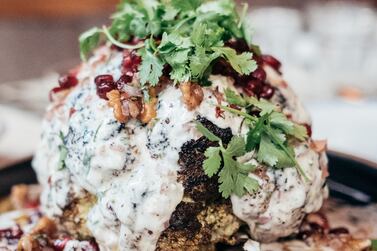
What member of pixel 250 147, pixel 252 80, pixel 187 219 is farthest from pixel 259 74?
pixel 187 219

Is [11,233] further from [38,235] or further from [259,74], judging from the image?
[259,74]

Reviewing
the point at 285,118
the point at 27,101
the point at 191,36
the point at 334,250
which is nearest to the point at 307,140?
the point at 285,118

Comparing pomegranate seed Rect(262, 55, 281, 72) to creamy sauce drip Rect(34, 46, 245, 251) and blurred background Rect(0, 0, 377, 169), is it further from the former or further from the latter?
blurred background Rect(0, 0, 377, 169)

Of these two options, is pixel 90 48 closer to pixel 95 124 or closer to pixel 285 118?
pixel 95 124

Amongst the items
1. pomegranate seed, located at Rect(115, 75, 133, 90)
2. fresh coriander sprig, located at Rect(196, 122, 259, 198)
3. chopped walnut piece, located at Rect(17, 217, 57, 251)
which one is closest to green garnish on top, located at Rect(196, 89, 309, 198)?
fresh coriander sprig, located at Rect(196, 122, 259, 198)

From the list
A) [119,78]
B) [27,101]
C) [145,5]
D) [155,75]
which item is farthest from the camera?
[27,101]

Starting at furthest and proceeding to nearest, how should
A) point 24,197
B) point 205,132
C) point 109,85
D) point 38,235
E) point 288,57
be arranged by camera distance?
point 288,57 → point 24,197 → point 38,235 → point 109,85 → point 205,132

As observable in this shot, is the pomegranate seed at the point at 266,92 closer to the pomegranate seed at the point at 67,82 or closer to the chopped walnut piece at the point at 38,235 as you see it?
the pomegranate seed at the point at 67,82
